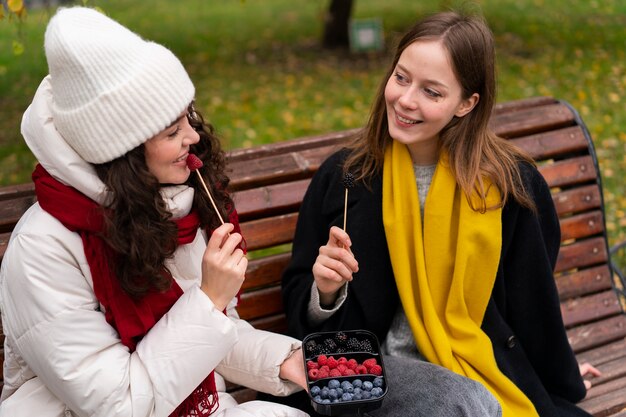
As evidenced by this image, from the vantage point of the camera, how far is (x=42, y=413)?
220 centimetres

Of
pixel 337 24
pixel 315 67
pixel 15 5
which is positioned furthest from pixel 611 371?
pixel 337 24

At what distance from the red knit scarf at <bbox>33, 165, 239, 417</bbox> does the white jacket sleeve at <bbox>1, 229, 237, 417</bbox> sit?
36 millimetres

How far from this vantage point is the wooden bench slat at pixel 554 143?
3451 mm

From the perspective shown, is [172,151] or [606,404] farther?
[606,404]

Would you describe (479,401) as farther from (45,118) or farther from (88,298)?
(45,118)

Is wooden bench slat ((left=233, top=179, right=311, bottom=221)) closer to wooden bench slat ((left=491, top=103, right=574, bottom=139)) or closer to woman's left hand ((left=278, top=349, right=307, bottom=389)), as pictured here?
woman's left hand ((left=278, top=349, right=307, bottom=389))

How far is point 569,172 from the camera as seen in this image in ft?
11.5

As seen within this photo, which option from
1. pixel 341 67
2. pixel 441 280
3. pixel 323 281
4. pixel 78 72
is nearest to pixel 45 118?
pixel 78 72

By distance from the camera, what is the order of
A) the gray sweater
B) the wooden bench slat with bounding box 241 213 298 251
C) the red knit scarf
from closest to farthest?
1. the red knit scarf
2. the gray sweater
3. the wooden bench slat with bounding box 241 213 298 251

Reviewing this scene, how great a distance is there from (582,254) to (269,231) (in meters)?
1.45

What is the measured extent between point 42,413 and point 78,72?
0.93 m

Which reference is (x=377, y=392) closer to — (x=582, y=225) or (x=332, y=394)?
(x=332, y=394)

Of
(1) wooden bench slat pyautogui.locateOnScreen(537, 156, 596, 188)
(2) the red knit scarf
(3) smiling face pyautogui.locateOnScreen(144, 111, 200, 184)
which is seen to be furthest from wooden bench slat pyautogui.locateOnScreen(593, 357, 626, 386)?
(3) smiling face pyautogui.locateOnScreen(144, 111, 200, 184)

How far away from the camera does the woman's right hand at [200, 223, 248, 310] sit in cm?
215
